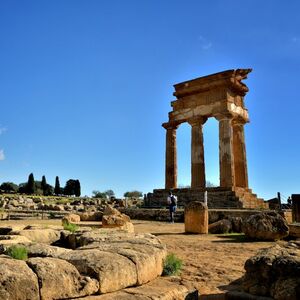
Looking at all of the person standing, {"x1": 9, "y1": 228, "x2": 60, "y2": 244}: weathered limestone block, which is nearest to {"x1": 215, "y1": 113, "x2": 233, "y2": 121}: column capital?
the person standing

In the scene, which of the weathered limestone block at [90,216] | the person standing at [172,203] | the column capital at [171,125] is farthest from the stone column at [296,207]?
the column capital at [171,125]

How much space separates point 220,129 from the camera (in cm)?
2512

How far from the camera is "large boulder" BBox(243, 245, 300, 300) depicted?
3.80m

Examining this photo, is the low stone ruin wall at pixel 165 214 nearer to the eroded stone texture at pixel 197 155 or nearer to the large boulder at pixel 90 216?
the large boulder at pixel 90 216

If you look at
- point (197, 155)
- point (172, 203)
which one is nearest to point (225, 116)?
point (197, 155)

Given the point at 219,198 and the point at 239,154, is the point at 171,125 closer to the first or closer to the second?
the point at 239,154

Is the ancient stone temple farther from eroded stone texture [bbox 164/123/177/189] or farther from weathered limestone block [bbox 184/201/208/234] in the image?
weathered limestone block [bbox 184/201/208/234]

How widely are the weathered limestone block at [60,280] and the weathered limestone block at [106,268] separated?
106 millimetres

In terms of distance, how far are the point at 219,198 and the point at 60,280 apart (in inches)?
767

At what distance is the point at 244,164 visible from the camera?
85.0ft

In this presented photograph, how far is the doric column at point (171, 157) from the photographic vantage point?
27.9m

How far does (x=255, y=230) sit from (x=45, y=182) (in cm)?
6511

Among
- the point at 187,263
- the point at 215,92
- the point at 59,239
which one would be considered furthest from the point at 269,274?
the point at 215,92

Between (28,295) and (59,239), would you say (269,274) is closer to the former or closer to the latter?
(28,295)
